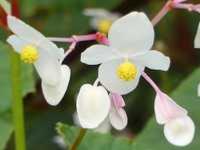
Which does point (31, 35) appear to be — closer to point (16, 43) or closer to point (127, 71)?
point (16, 43)

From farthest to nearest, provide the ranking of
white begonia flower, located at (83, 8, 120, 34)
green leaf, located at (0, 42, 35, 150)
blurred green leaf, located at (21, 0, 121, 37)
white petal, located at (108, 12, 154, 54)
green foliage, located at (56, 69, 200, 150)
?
blurred green leaf, located at (21, 0, 121, 37) < white begonia flower, located at (83, 8, 120, 34) < green leaf, located at (0, 42, 35, 150) < green foliage, located at (56, 69, 200, 150) < white petal, located at (108, 12, 154, 54)

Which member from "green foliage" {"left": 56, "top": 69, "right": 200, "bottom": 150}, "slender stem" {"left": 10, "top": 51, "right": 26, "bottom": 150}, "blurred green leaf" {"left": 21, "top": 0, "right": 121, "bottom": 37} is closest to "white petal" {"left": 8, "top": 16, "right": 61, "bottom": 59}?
"slender stem" {"left": 10, "top": 51, "right": 26, "bottom": 150}

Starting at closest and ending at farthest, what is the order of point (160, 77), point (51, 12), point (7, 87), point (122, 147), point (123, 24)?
1. point (123, 24)
2. point (122, 147)
3. point (7, 87)
4. point (160, 77)
5. point (51, 12)

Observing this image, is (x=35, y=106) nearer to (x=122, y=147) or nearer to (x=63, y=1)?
(x=63, y=1)

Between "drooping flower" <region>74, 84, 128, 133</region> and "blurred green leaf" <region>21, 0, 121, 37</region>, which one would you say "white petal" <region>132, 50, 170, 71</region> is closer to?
"drooping flower" <region>74, 84, 128, 133</region>

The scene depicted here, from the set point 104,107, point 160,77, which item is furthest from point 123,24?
point 160,77

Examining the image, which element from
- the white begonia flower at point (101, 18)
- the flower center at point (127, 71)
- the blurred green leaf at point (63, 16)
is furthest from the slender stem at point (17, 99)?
the blurred green leaf at point (63, 16)
